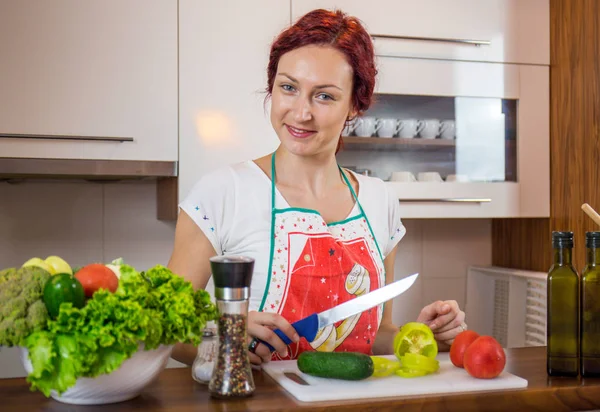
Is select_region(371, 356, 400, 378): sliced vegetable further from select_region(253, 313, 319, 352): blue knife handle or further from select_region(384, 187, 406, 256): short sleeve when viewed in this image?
select_region(384, 187, 406, 256): short sleeve

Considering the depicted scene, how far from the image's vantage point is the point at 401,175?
7.19ft

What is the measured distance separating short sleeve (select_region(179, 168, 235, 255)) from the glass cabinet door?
84 centimetres

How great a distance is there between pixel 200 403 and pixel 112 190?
1.45 meters

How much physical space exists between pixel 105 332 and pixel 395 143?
1.51m

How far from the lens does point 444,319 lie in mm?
1263

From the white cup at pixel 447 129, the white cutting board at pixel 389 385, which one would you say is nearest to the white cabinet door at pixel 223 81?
the white cup at pixel 447 129

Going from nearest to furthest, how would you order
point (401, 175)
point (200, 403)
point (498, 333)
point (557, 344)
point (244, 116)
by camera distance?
point (200, 403) → point (557, 344) → point (244, 116) → point (401, 175) → point (498, 333)

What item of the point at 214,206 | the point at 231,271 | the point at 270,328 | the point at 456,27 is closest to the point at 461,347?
the point at 270,328

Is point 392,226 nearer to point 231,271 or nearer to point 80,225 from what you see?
point 231,271

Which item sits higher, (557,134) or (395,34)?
(395,34)

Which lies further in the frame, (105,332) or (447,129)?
(447,129)

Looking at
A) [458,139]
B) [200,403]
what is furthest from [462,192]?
[200,403]

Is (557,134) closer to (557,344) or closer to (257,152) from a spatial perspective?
(257,152)

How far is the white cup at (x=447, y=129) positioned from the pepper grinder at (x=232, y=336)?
1.46 meters
